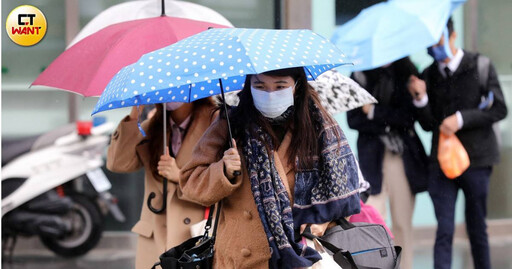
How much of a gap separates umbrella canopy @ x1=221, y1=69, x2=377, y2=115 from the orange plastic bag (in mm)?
1133

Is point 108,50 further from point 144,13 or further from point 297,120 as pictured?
point 297,120

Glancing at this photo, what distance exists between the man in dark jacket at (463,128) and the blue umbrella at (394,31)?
0.95ft

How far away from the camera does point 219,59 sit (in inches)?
118

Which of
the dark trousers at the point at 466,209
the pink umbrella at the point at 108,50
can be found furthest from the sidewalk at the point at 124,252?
the pink umbrella at the point at 108,50


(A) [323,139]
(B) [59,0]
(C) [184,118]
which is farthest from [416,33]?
(B) [59,0]

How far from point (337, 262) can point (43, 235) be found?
14.6ft

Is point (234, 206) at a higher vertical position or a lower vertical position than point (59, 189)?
higher

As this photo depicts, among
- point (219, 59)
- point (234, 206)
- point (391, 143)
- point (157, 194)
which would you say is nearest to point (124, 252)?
point (391, 143)

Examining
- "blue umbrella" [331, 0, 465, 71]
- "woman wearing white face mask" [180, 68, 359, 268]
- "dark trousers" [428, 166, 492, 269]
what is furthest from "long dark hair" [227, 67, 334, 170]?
"dark trousers" [428, 166, 492, 269]

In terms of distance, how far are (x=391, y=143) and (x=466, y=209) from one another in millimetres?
669

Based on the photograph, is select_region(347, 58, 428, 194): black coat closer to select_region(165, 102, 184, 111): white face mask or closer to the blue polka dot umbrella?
select_region(165, 102, 184, 111): white face mask

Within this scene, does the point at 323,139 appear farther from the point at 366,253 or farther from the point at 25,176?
the point at 25,176

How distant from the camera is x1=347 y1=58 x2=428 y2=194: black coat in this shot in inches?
238

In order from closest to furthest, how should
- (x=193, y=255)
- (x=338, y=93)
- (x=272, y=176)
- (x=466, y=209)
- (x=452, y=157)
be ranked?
(x=272, y=176) → (x=193, y=255) → (x=338, y=93) → (x=452, y=157) → (x=466, y=209)
